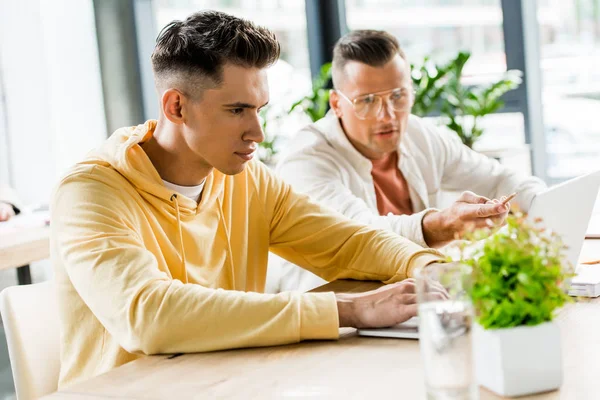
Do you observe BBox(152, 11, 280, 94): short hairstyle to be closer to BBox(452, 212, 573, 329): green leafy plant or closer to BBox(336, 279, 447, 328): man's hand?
BBox(336, 279, 447, 328): man's hand

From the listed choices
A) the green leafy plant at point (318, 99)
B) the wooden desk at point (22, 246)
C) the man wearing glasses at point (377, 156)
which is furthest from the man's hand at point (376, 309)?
the green leafy plant at point (318, 99)

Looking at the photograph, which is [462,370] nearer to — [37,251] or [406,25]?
[37,251]

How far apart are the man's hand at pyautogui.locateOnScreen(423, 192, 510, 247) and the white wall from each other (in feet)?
9.13

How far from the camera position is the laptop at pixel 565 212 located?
146cm

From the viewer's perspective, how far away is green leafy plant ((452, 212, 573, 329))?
1.11 m

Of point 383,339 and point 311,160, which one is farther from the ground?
point 311,160

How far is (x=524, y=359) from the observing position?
1.13m

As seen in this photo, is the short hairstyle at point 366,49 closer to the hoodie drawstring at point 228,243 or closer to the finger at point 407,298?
the hoodie drawstring at point 228,243

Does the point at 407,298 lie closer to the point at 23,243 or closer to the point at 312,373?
the point at 312,373

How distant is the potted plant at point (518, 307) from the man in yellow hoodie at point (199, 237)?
1.21 feet

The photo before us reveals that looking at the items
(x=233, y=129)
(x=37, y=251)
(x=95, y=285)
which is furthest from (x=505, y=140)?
(x=95, y=285)

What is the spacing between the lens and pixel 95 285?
151 centimetres

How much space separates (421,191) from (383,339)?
140 centimetres

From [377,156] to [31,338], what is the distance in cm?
137
